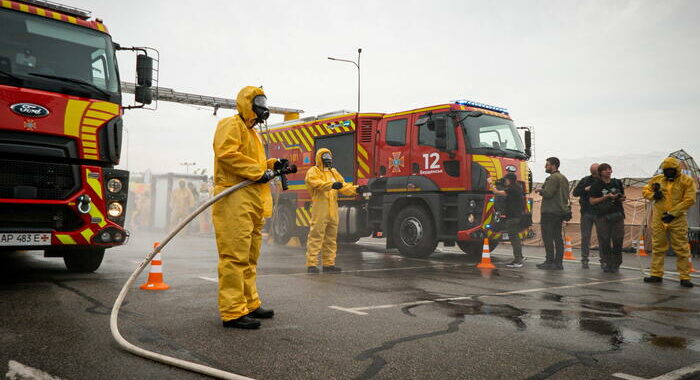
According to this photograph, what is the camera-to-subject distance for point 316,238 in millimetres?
8117

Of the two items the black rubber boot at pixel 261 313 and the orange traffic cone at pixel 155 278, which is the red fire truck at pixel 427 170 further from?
the black rubber boot at pixel 261 313

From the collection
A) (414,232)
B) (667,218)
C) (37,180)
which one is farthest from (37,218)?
(667,218)

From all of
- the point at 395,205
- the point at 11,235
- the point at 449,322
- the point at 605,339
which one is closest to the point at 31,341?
the point at 11,235

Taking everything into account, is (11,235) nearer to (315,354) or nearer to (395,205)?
(315,354)

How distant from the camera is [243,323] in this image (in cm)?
405

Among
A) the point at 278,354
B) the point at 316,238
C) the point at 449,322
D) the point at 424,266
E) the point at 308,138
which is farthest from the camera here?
the point at 308,138

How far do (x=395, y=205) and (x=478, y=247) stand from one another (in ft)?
7.10

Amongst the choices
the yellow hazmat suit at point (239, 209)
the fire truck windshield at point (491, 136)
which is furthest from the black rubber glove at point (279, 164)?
the fire truck windshield at point (491, 136)

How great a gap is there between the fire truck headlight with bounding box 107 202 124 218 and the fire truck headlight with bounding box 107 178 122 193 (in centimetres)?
16

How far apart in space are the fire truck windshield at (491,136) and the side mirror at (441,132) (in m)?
0.31

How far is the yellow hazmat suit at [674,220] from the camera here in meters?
7.48

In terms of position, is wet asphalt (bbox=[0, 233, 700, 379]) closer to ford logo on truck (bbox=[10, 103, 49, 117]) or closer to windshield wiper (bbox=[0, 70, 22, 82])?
ford logo on truck (bbox=[10, 103, 49, 117])

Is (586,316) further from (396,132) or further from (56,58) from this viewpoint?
(396,132)

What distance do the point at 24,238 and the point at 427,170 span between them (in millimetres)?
6905
